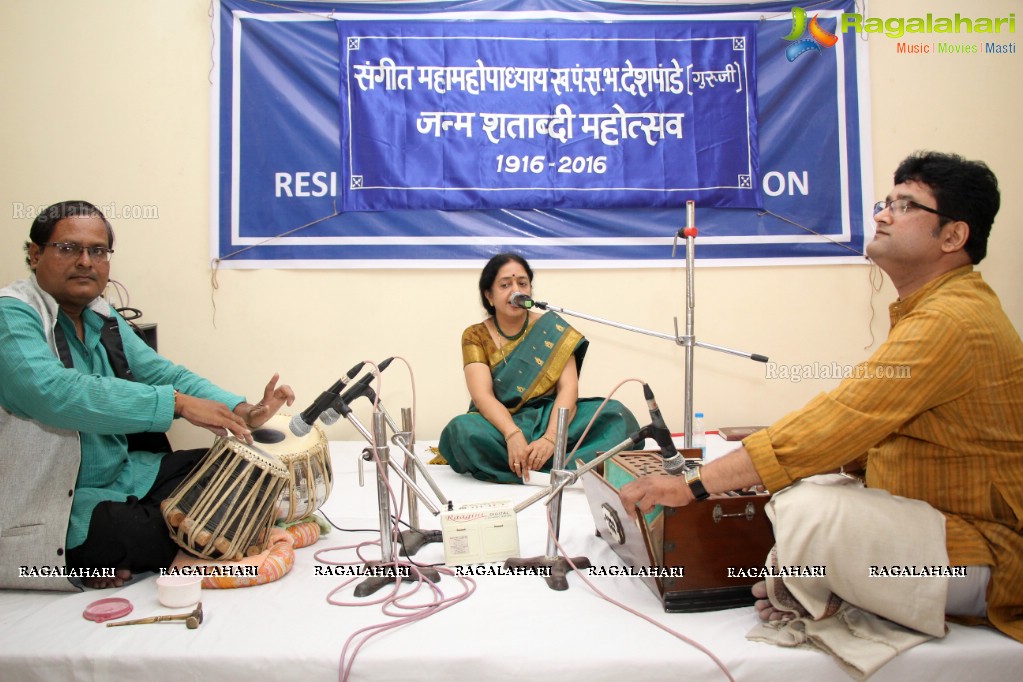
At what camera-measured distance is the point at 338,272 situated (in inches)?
152

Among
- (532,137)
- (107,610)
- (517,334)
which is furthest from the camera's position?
(532,137)

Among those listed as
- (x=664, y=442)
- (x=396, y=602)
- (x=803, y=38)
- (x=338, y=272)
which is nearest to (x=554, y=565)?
(x=396, y=602)

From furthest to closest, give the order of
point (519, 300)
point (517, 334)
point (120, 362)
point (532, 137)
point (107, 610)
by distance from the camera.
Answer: point (532, 137), point (517, 334), point (519, 300), point (120, 362), point (107, 610)

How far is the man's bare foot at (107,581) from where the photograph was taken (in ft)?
5.45

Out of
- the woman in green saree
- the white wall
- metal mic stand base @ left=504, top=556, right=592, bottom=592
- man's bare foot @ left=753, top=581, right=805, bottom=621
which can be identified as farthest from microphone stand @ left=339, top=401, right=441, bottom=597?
the white wall

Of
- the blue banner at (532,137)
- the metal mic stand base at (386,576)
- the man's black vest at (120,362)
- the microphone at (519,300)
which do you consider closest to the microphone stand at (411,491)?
the metal mic stand base at (386,576)

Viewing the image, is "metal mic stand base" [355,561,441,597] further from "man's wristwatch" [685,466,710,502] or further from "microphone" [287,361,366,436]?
"man's wristwatch" [685,466,710,502]

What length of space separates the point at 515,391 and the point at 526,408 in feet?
0.32

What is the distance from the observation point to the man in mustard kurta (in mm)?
1330

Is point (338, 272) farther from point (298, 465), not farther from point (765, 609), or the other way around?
point (765, 609)

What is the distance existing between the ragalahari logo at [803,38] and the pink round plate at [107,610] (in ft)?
13.2

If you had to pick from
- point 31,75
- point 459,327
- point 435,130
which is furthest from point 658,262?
point 31,75

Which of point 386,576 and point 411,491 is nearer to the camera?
point 386,576

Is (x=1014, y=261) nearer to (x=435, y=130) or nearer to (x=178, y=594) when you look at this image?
(x=435, y=130)
